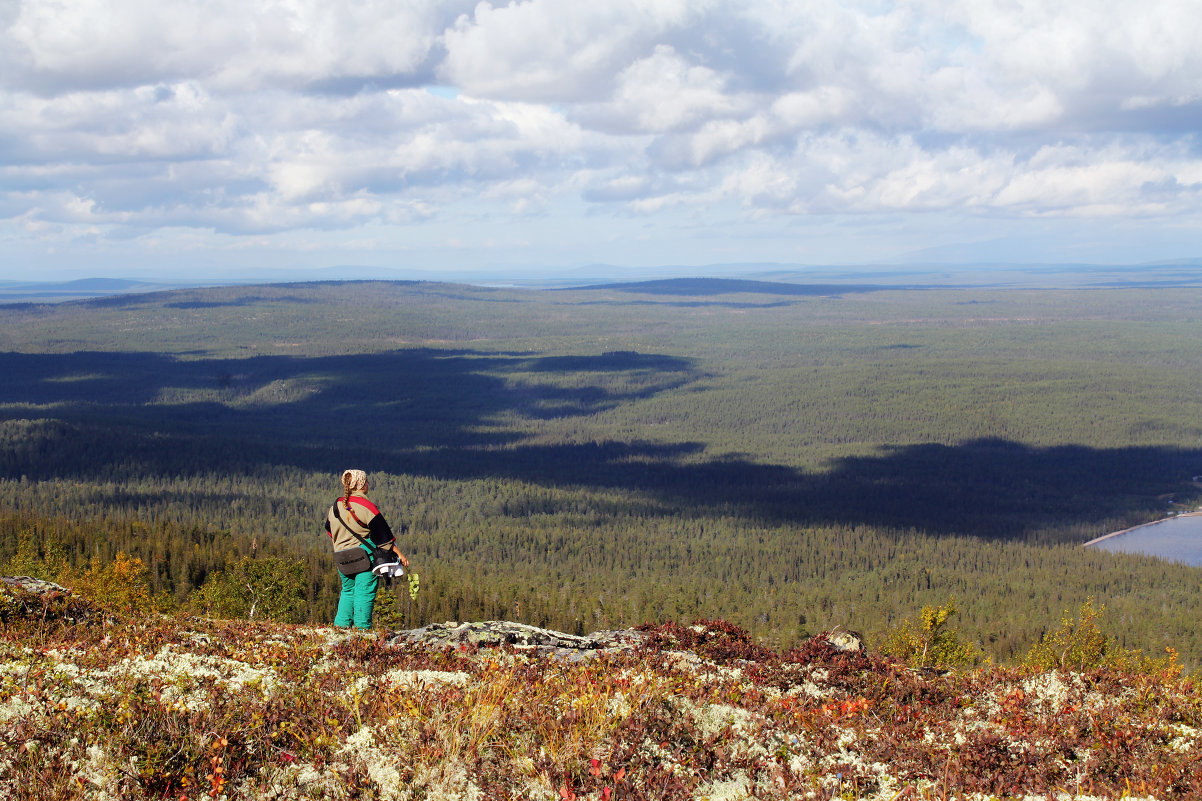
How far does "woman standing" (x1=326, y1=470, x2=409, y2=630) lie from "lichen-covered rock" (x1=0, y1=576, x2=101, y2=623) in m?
3.96

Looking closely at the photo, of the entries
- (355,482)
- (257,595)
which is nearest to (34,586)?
(355,482)

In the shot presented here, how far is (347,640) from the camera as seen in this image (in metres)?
13.6

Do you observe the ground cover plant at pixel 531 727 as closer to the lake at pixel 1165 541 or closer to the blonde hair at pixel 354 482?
the blonde hair at pixel 354 482

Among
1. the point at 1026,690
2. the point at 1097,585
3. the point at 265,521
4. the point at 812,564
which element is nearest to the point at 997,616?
the point at 1097,585

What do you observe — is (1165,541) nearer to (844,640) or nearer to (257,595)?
(257,595)

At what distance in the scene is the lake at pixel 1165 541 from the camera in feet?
497

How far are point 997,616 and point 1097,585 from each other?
29.7 metres

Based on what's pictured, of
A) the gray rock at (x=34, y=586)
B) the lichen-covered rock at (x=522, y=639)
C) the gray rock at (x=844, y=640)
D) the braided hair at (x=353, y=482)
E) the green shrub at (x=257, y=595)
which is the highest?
the braided hair at (x=353, y=482)

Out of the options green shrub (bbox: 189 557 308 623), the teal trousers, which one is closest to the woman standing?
the teal trousers

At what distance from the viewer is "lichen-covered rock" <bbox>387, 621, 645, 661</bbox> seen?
553 inches

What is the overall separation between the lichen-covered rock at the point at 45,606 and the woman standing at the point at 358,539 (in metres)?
3.96

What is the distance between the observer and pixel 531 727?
9.67 m

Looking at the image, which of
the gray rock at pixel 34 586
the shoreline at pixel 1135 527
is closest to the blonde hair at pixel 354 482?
the gray rock at pixel 34 586

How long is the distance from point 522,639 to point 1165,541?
18511 cm
